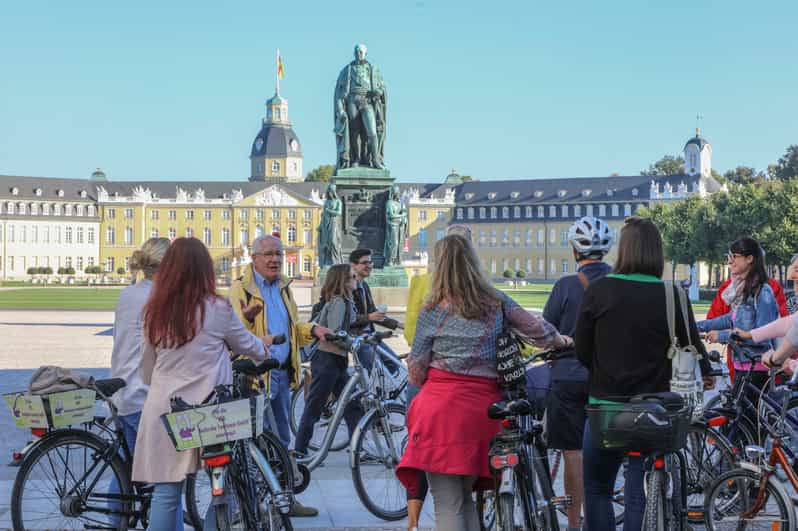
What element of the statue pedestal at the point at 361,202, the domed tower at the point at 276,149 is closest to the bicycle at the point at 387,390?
the statue pedestal at the point at 361,202

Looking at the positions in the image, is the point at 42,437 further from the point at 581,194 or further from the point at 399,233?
the point at 581,194

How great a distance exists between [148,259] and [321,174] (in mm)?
130639

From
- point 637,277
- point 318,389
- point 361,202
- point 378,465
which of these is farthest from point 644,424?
point 361,202

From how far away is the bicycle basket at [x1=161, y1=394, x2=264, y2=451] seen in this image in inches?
197

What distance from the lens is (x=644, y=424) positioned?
4852 mm

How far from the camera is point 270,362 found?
5.81 metres

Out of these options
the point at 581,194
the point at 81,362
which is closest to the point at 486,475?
the point at 81,362

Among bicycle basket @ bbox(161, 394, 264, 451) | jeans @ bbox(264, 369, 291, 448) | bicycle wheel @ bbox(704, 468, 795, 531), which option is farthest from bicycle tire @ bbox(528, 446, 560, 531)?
jeans @ bbox(264, 369, 291, 448)

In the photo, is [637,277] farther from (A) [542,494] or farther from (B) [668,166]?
(B) [668,166]

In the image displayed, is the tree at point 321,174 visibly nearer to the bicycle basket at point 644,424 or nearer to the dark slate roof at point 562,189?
the dark slate roof at point 562,189

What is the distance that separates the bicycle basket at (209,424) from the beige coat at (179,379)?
159 mm

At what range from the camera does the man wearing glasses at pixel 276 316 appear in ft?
23.8

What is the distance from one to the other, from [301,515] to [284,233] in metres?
126

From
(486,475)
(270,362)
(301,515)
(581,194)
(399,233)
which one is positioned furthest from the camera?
(581,194)
